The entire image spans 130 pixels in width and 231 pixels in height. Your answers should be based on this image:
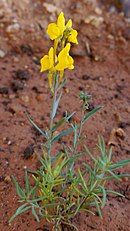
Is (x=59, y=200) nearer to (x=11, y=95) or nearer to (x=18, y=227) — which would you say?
(x=18, y=227)

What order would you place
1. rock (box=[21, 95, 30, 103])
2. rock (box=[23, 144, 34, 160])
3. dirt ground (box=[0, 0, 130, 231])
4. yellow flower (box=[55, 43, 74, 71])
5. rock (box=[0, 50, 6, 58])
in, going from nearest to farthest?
yellow flower (box=[55, 43, 74, 71]), dirt ground (box=[0, 0, 130, 231]), rock (box=[23, 144, 34, 160]), rock (box=[21, 95, 30, 103]), rock (box=[0, 50, 6, 58])

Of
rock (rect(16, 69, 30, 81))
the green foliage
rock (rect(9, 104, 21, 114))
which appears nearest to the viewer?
the green foliage

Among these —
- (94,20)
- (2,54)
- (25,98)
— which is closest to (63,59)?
(25,98)

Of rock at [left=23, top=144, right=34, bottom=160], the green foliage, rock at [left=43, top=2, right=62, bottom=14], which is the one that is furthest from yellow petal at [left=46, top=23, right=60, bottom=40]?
rock at [left=43, top=2, right=62, bottom=14]

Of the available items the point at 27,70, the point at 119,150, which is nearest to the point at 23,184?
the point at 119,150

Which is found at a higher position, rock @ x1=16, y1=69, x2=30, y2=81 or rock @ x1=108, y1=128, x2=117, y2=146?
rock @ x1=16, y1=69, x2=30, y2=81

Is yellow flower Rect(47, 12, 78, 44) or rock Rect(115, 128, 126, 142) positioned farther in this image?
rock Rect(115, 128, 126, 142)

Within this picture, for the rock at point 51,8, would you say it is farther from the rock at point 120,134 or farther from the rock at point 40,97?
the rock at point 120,134

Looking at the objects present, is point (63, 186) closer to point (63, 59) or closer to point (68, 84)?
point (63, 59)

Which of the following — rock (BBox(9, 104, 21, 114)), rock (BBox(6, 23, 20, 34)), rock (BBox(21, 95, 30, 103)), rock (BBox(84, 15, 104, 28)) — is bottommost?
rock (BBox(9, 104, 21, 114))

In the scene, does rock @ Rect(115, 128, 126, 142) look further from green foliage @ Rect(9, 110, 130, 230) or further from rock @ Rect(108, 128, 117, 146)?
green foliage @ Rect(9, 110, 130, 230)
